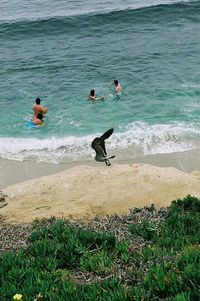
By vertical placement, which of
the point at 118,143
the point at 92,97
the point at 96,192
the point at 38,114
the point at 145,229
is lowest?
the point at 118,143

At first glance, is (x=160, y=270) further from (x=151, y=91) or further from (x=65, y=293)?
(x=151, y=91)

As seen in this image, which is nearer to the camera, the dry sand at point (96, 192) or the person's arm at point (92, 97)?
the dry sand at point (96, 192)

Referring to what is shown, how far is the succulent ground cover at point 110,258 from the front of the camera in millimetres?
5152

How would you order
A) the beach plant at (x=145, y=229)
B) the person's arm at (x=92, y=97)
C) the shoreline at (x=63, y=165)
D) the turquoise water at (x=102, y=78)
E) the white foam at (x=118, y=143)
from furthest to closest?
1. the person's arm at (x=92, y=97)
2. the turquoise water at (x=102, y=78)
3. the white foam at (x=118, y=143)
4. the shoreline at (x=63, y=165)
5. the beach plant at (x=145, y=229)

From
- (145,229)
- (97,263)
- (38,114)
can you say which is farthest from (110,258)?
(38,114)

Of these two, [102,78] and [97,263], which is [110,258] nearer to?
[97,263]

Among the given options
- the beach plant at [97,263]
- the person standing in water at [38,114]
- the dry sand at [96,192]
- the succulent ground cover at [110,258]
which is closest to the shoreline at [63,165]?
the dry sand at [96,192]

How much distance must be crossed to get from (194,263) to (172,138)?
10.3 metres

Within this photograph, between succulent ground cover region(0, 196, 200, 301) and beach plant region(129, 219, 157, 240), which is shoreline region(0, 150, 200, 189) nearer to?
succulent ground cover region(0, 196, 200, 301)

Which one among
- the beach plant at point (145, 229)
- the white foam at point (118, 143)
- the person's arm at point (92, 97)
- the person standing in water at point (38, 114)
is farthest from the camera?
the person's arm at point (92, 97)

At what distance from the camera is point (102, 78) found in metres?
22.4

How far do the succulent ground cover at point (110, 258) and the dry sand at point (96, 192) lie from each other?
2.21ft

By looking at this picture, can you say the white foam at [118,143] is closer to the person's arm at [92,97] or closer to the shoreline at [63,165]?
the shoreline at [63,165]

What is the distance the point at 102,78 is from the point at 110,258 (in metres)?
16.5
